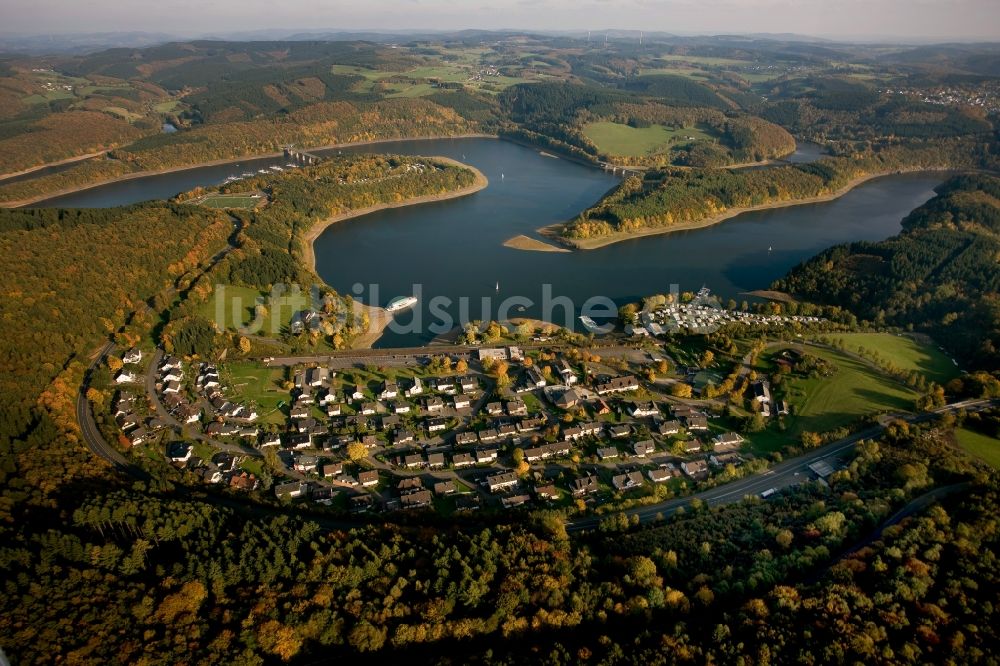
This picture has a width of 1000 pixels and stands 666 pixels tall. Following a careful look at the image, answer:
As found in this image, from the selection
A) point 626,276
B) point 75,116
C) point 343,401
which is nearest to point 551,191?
point 626,276

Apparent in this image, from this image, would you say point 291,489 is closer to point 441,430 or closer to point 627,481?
point 441,430

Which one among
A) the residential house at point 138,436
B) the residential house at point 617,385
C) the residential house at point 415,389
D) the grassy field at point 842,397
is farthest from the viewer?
the residential house at point 617,385

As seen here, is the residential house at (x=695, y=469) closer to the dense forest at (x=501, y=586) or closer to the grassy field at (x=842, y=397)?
the dense forest at (x=501, y=586)

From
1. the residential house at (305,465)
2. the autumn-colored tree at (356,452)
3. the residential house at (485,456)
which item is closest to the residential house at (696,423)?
the residential house at (485,456)

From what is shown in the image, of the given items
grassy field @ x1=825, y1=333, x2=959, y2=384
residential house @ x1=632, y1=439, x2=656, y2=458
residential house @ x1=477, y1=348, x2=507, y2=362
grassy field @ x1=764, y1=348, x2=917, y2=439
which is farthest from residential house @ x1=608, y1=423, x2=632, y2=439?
grassy field @ x1=825, y1=333, x2=959, y2=384

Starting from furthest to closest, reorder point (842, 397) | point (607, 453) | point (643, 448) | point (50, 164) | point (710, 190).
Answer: point (50, 164)
point (710, 190)
point (842, 397)
point (643, 448)
point (607, 453)

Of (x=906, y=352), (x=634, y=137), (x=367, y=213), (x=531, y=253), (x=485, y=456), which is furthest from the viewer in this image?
(x=634, y=137)

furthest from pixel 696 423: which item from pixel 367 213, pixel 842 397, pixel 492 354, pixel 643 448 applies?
pixel 367 213

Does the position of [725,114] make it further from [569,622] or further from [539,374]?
[569,622]

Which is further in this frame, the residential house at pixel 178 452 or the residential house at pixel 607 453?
the residential house at pixel 607 453
